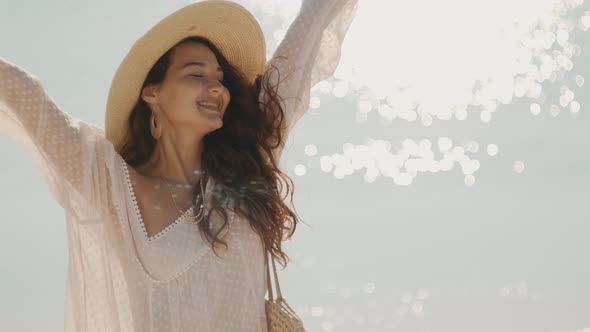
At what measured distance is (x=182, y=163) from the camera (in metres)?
3.21

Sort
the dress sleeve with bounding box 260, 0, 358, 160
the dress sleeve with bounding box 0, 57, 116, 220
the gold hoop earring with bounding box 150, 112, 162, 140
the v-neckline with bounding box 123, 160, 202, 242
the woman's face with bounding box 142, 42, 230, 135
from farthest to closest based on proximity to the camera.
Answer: the dress sleeve with bounding box 260, 0, 358, 160
the gold hoop earring with bounding box 150, 112, 162, 140
the woman's face with bounding box 142, 42, 230, 135
the v-neckline with bounding box 123, 160, 202, 242
the dress sleeve with bounding box 0, 57, 116, 220

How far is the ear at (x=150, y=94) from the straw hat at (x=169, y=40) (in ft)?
0.08

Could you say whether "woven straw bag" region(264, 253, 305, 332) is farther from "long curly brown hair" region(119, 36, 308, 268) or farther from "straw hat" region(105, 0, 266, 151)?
"straw hat" region(105, 0, 266, 151)

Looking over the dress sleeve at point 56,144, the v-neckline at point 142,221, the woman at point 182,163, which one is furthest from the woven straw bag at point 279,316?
the dress sleeve at point 56,144

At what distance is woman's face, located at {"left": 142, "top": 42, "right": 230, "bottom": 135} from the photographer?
10.1 ft

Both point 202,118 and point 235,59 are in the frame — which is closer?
point 202,118

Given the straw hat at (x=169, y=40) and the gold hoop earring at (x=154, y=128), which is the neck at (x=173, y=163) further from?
the straw hat at (x=169, y=40)

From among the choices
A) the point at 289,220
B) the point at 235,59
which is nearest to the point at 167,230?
the point at 289,220

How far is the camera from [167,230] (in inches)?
119

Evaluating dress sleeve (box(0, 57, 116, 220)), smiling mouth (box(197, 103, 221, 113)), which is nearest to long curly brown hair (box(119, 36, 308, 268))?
smiling mouth (box(197, 103, 221, 113))

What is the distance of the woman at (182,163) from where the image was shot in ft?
9.49

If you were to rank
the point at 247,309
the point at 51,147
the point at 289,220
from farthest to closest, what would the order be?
the point at 289,220 < the point at 247,309 < the point at 51,147

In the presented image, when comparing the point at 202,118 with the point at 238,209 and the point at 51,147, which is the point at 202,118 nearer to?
the point at 238,209

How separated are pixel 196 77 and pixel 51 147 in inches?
22.8
